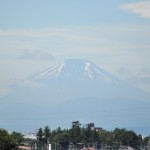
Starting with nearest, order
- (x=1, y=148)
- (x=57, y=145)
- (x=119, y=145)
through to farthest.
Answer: (x=1, y=148)
(x=57, y=145)
(x=119, y=145)

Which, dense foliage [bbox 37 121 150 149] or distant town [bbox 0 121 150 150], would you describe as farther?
dense foliage [bbox 37 121 150 149]

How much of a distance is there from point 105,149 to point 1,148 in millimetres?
110134

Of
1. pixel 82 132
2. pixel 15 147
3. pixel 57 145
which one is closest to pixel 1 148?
pixel 15 147

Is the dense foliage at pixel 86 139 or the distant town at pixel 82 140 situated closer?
the distant town at pixel 82 140

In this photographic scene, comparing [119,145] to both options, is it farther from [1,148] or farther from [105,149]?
[1,148]

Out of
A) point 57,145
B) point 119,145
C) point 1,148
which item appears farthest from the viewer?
point 119,145

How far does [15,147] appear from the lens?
287 feet

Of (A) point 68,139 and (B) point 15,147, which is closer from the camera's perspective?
(B) point 15,147

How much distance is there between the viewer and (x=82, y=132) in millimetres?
193750

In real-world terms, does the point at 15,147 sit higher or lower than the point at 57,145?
lower

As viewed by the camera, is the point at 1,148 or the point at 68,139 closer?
the point at 1,148

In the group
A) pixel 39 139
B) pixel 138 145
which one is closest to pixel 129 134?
pixel 138 145

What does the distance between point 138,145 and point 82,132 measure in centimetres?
1134

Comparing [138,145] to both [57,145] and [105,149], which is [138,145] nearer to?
[105,149]
